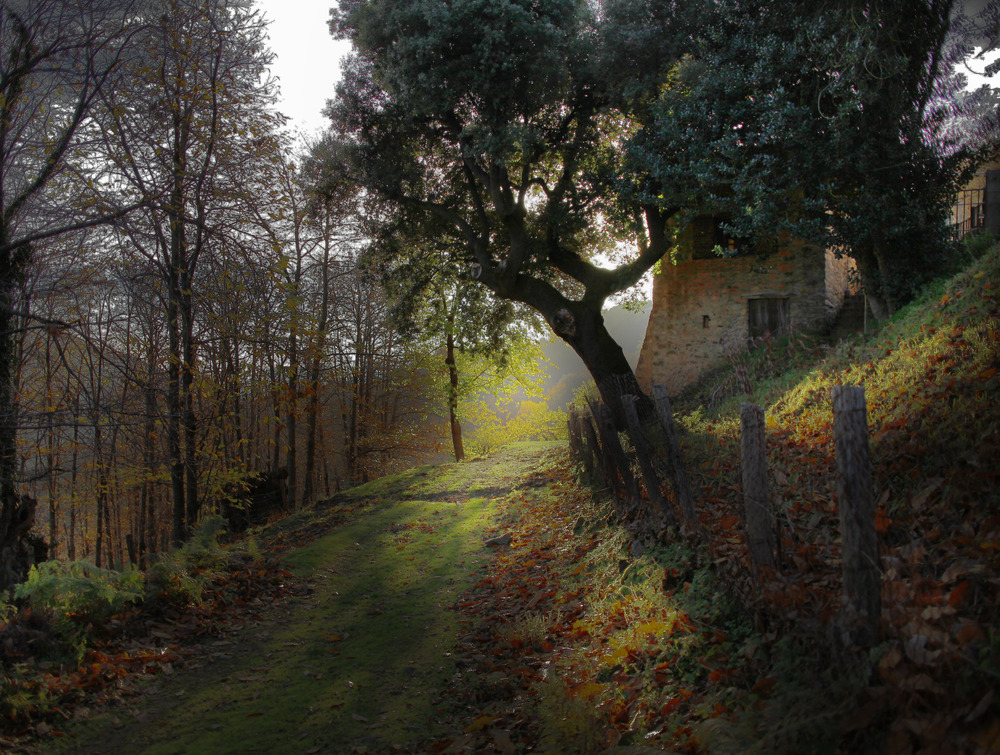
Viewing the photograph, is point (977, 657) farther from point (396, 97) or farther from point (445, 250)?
point (445, 250)

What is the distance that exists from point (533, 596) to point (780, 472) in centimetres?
323

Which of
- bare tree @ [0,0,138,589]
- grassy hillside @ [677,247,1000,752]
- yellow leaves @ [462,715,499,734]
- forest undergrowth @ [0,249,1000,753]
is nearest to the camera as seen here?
grassy hillside @ [677,247,1000,752]

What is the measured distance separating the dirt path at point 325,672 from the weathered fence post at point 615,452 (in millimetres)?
2555

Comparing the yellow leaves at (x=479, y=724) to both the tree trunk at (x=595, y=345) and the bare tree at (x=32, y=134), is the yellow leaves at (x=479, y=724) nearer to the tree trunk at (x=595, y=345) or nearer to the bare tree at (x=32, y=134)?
the bare tree at (x=32, y=134)

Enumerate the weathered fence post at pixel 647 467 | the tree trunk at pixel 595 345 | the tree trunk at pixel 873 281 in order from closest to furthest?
the weathered fence post at pixel 647 467 < the tree trunk at pixel 873 281 < the tree trunk at pixel 595 345

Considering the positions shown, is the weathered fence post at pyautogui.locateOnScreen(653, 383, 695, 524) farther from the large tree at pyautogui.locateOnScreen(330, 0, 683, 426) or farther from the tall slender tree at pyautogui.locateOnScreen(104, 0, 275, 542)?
the large tree at pyautogui.locateOnScreen(330, 0, 683, 426)

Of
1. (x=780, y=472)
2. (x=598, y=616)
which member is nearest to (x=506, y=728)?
(x=598, y=616)

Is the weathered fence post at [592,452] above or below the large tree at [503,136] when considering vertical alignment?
below

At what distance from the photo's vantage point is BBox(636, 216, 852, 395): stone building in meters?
17.2

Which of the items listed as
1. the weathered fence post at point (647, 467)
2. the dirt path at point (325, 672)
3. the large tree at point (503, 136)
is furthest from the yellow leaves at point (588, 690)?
the large tree at point (503, 136)

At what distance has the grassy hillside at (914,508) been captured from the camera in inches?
105

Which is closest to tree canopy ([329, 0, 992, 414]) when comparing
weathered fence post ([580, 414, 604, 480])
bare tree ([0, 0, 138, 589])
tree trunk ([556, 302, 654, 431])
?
tree trunk ([556, 302, 654, 431])

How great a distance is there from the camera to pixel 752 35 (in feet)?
41.6

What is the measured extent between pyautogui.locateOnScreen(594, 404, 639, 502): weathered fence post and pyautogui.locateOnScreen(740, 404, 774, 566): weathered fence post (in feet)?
10.2
